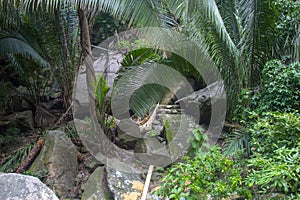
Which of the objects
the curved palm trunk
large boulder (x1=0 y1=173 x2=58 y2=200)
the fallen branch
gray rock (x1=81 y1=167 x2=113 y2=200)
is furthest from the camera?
the curved palm trunk

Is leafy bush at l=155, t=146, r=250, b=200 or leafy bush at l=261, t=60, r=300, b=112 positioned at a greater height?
leafy bush at l=261, t=60, r=300, b=112

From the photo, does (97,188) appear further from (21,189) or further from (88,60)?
(88,60)

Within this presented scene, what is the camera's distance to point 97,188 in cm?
366

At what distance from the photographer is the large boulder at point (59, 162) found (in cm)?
396

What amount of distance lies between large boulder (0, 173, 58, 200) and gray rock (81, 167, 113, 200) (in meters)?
1.20

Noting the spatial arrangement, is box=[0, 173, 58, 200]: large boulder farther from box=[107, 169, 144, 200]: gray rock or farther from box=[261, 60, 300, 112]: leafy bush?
box=[261, 60, 300, 112]: leafy bush

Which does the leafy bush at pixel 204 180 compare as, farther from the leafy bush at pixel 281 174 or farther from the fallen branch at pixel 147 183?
the fallen branch at pixel 147 183

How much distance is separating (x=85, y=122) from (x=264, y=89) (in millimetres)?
2932

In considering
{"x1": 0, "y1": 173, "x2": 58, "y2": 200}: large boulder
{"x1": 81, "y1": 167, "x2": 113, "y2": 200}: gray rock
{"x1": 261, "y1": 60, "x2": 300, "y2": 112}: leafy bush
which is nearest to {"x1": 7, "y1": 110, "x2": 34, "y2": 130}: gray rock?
{"x1": 81, "y1": 167, "x2": 113, "y2": 200}: gray rock

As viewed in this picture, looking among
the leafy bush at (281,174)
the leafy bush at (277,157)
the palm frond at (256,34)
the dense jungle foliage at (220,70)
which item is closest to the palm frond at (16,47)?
the dense jungle foliage at (220,70)

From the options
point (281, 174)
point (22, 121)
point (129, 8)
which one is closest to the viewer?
point (281, 174)

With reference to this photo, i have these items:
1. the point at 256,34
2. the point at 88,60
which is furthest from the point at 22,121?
the point at 256,34

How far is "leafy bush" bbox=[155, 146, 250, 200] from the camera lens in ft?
8.04

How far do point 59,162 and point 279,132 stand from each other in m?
2.96
